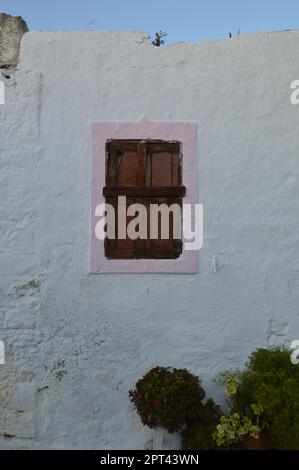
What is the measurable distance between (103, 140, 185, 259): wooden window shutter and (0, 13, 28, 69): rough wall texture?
3.84 feet

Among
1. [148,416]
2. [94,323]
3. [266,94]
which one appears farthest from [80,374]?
[266,94]

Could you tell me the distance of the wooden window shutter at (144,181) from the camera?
200 inches

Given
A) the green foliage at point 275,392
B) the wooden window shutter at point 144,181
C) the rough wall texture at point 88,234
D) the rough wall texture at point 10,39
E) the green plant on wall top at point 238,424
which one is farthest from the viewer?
the rough wall texture at point 10,39

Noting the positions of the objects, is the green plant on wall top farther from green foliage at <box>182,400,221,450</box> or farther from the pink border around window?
the pink border around window

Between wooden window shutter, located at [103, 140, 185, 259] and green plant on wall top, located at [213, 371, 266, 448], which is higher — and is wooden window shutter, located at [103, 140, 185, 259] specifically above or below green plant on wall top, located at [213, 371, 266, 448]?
above

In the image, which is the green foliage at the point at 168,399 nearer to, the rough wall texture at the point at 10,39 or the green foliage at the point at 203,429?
the green foliage at the point at 203,429

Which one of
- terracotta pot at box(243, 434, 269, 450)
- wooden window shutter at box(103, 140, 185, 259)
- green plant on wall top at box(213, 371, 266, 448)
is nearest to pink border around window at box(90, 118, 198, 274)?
wooden window shutter at box(103, 140, 185, 259)

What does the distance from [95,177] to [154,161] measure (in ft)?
1.74

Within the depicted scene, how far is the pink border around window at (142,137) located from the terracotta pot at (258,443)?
1.39 meters

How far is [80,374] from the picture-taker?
16.2 feet

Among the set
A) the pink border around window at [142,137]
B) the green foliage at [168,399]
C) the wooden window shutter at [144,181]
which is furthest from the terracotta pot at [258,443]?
the wooden window shutter at [144,181]

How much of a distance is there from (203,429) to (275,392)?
2.05 ft

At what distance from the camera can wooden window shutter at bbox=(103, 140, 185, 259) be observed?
507cm
